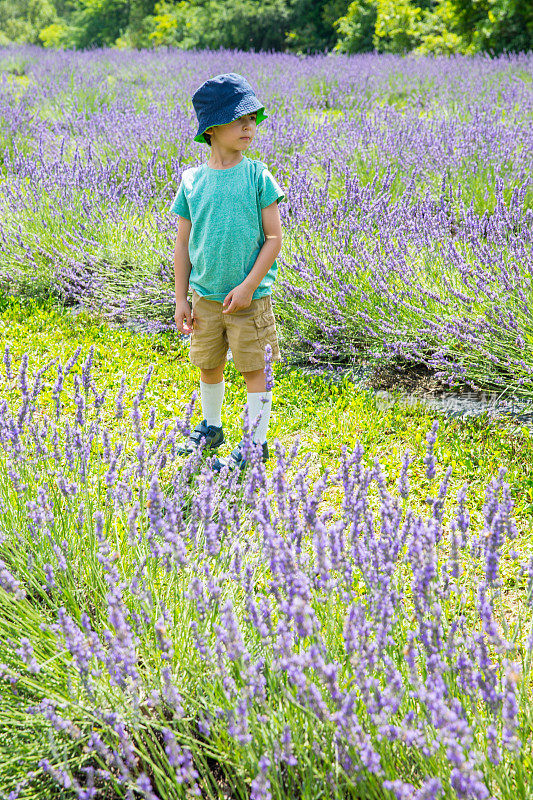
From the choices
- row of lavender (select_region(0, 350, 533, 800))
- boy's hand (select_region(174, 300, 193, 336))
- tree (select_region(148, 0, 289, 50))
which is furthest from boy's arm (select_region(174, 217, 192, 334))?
tree (select_region(148, 0, 289, 50))

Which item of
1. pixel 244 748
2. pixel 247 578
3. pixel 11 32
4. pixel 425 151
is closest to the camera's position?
pixel 244 748

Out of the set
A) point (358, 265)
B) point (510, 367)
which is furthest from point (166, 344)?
point (510, 367)

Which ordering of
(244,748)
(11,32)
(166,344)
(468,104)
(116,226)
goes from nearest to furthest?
(244,748) < (166,344) < (116,226) < (468,104) < (11,32)

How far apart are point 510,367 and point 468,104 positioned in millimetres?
5513

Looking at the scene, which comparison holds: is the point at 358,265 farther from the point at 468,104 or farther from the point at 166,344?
the point at 468,104

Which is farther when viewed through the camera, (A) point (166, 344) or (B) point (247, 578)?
(A) point (166, 344)

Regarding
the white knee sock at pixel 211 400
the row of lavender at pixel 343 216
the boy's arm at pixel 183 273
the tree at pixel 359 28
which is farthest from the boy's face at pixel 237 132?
the tree at pixel 359 28

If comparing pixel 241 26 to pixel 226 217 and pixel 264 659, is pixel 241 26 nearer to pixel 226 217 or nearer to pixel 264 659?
pixel 226 217

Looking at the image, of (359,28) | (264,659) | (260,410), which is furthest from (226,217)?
(359,28)

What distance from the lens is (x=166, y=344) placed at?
4.03 meters

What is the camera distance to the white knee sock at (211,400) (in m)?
2.85

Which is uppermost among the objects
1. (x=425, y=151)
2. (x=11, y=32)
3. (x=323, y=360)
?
(x=11, y=32)

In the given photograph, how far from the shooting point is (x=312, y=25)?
17.2m

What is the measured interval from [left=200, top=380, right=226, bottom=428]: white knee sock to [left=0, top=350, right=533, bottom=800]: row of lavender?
855mm
